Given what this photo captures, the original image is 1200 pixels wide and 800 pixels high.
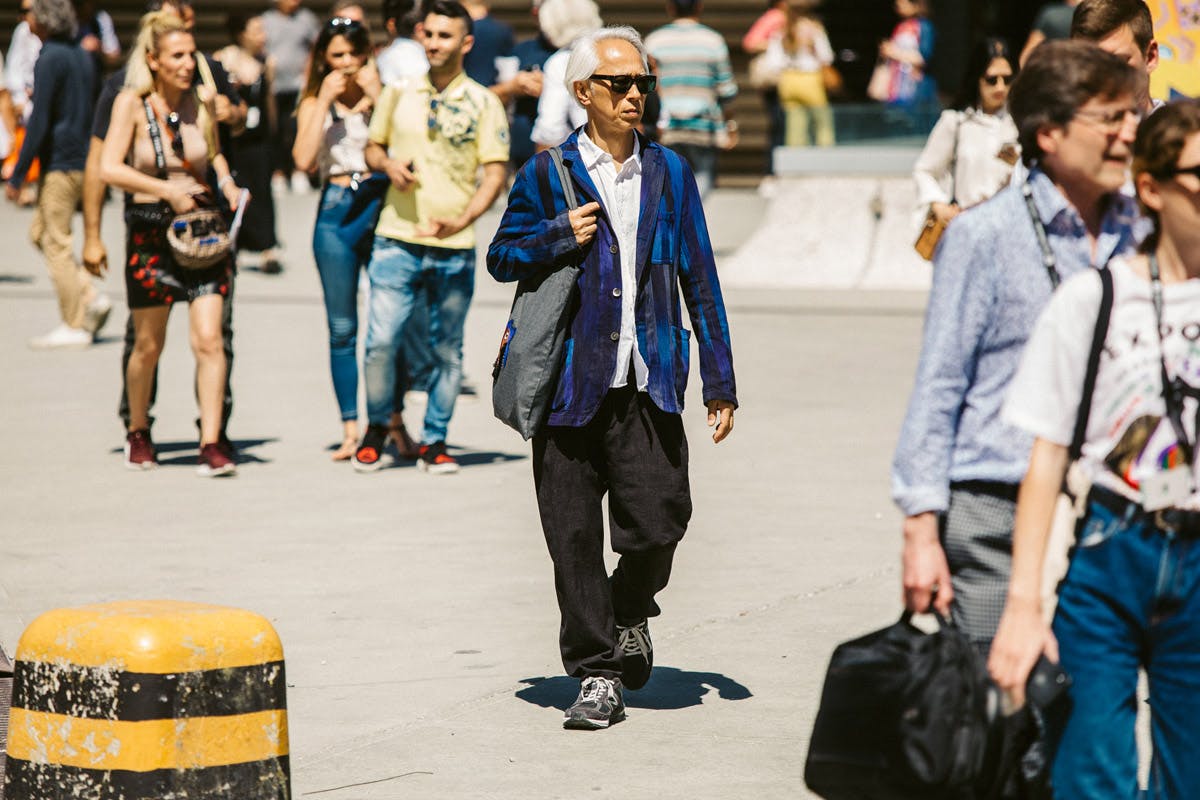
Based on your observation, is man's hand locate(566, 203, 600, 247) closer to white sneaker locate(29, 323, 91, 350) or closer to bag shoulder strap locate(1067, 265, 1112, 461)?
bag shoulder strap locate(1067, 265, 1112, 461)

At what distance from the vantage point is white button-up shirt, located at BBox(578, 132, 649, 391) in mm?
5180

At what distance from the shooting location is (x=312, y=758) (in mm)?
4918

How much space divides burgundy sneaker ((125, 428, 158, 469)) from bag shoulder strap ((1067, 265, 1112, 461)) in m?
6.24

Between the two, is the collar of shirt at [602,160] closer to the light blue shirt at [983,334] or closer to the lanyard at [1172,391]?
the light blue shirt at [983,334]

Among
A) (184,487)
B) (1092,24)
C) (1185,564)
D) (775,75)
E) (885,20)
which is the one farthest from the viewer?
(885,20)

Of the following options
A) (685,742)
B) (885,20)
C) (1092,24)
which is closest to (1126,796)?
(685,742)

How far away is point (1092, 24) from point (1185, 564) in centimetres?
252

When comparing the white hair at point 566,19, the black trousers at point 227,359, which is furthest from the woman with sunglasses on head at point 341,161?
the white hair at point 566,19

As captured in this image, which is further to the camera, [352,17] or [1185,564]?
[352,17]

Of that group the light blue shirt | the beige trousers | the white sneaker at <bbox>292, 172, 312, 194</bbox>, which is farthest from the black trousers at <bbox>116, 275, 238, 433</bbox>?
the white sneaker at <bbox>292, 172, 312, 194</bbox>

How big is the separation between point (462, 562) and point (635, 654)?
1.87m

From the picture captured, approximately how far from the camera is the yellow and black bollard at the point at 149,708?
3881 mm

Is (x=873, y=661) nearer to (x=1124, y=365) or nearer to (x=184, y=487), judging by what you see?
(x=1124, y=365)

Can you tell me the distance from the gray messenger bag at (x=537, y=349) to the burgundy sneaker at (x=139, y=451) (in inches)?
157
